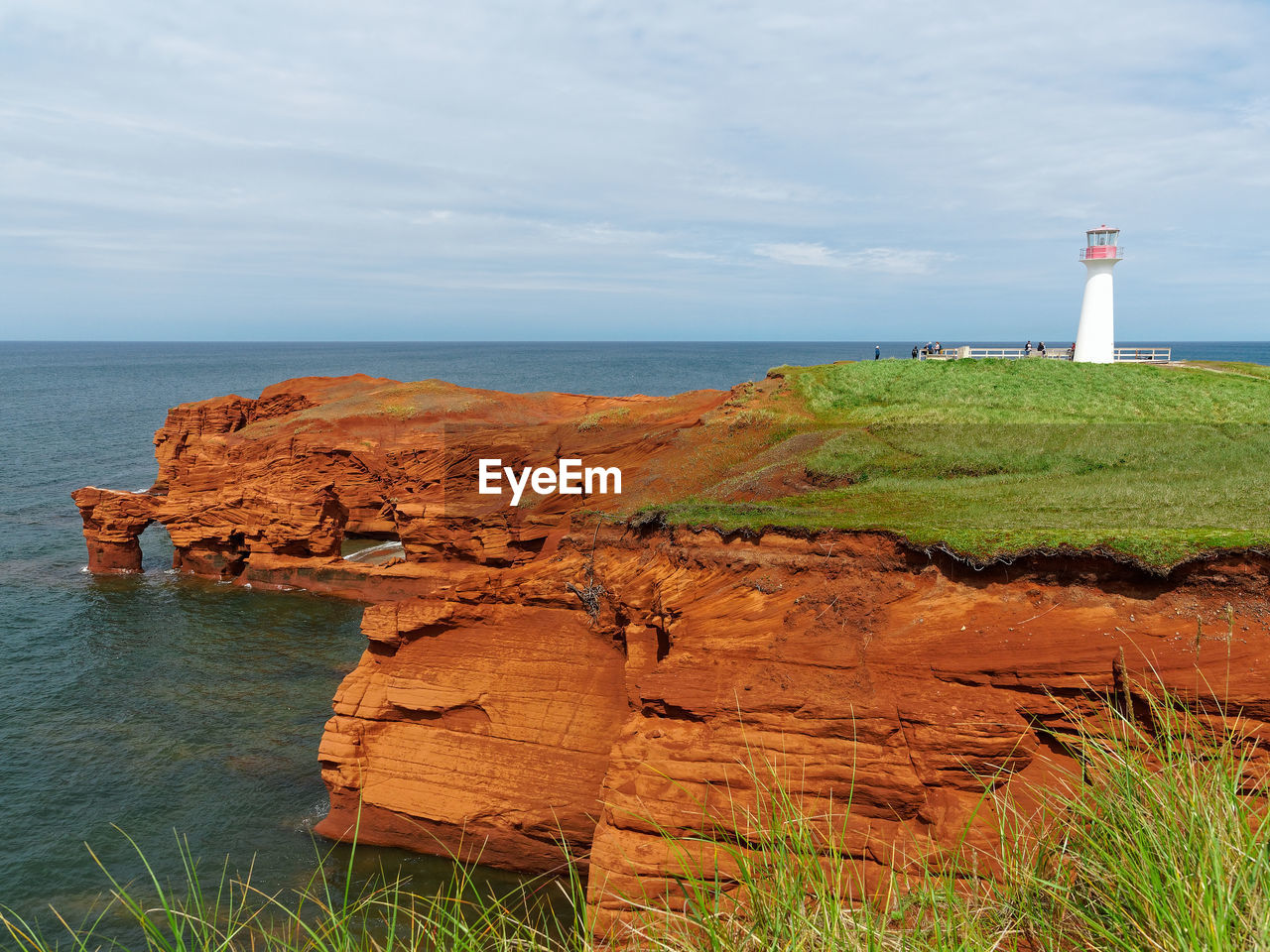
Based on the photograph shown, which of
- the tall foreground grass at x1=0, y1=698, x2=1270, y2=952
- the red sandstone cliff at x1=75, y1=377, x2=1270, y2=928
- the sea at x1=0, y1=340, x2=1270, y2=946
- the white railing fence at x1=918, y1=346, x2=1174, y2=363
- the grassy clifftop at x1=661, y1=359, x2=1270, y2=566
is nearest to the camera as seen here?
the tall foreground grass at x1=0, y1=698, x2=1270, y2=952

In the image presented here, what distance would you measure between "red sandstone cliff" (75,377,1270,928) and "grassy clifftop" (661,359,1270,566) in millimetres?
640

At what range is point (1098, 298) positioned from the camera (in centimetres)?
3366

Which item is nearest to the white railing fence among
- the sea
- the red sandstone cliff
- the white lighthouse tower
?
the white lighthouse tower

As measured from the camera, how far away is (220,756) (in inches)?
661

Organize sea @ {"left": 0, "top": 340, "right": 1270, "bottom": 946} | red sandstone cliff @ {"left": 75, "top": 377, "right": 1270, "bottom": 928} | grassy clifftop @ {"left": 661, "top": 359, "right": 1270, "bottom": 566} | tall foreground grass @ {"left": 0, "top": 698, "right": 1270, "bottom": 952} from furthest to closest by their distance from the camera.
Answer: sea @ {"left": 0, "top": 340, "right": 1270, "bottom": 946}, grassy clifftop @ {"left": 661, "top": 359, "right": 1270, "bottom": 566}, red sandstone cliff @ {"left": 75, "top": 377, "right": 1270, "bottom": 928}, tall foreground grass @ {"left": 0, "top": 698, "right": 1270, "bottom": 952}

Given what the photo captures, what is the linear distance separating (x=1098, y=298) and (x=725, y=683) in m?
31.4

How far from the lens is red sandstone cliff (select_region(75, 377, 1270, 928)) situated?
29.8 ft

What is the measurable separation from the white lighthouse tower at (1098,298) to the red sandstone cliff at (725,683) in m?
22.1

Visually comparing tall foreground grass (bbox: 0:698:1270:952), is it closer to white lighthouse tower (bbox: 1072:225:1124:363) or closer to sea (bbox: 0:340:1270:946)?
sea (bbox: 0:340:1270:946)

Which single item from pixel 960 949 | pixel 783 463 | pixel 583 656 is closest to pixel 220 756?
pixel 583 656

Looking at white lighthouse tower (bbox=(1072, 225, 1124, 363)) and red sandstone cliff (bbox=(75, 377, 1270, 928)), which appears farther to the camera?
white lighthouse tower (bbox=(1072, 225, 1124, 363))

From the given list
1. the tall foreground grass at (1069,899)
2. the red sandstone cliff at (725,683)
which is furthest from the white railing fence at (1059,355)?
the tall foreground grass at (1069,899)

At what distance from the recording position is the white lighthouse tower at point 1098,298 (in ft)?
110

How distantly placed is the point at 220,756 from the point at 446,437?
16.8 metres
